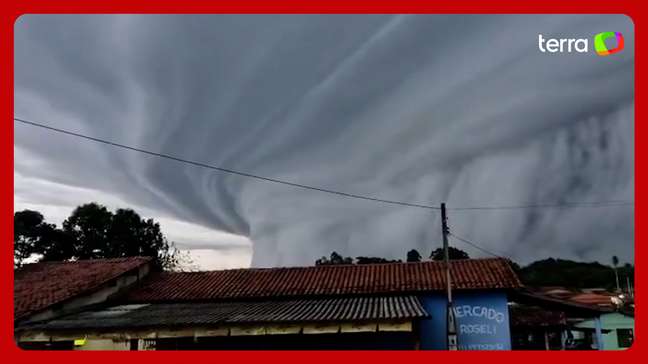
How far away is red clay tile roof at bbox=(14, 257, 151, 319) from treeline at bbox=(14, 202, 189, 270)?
39.6 feet

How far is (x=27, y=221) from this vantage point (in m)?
29.7

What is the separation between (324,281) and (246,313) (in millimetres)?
4220

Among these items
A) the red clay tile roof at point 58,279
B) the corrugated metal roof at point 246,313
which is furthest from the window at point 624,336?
the red clay tile roof at point 58,279

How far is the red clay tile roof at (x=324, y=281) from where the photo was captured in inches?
573

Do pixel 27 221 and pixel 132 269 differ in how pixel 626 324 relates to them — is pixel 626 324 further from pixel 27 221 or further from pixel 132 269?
pixel 27 221

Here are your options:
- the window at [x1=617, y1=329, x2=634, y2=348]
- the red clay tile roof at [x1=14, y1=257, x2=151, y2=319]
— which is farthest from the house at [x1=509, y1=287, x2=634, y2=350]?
the red clay tile roof at [x1=14, y1=257, x2=151, y2=319]

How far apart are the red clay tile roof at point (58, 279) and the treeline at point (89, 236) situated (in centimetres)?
1208

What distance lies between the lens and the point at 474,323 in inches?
534

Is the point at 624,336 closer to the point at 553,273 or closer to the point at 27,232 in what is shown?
the point at 553,273

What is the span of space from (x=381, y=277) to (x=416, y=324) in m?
4.85

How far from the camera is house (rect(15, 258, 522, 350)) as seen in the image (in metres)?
11.2

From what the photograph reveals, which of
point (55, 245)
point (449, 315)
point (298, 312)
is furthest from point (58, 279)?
point (55, 245)

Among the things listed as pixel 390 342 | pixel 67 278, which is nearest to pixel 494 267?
pixel 390 342

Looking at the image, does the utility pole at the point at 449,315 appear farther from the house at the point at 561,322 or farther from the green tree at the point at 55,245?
the green tree at the point at 55,245
